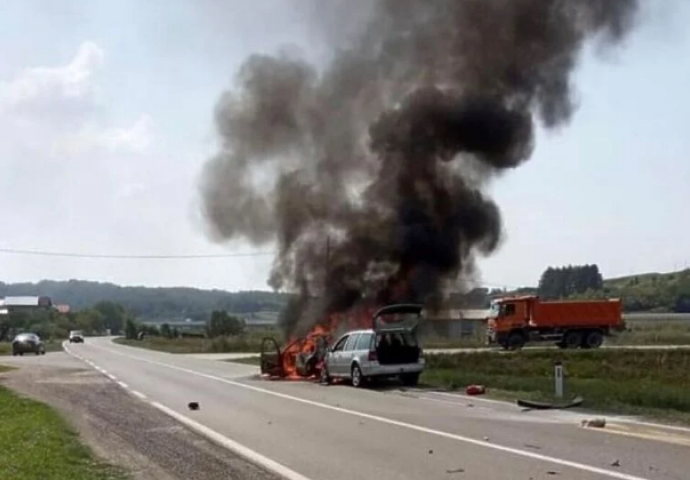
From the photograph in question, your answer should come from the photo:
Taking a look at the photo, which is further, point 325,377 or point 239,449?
point 325,377

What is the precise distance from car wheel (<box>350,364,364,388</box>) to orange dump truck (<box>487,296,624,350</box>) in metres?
29.5

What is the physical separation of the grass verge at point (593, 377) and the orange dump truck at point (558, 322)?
4711 mm

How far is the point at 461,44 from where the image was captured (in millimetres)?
33156

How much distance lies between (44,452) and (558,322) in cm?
4580

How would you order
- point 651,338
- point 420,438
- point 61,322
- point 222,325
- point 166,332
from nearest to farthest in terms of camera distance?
point 420,438 < point 651,338 < point 222,325 < point 166,332 < point 61,322

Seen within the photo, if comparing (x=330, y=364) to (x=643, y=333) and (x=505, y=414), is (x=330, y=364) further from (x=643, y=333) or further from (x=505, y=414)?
(x=643, y=333)

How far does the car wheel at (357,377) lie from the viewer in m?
28.1

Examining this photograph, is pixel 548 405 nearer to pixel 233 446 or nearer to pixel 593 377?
pixel 233 446

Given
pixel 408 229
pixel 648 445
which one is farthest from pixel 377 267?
pixel 648 445

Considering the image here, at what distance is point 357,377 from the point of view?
2825 cm

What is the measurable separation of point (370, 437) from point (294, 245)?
25.3 meters

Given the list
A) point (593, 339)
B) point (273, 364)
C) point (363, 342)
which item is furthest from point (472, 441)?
point (593, 339)

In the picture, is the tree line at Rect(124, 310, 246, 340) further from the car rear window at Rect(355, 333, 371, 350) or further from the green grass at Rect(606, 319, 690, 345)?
the car rear window at Rect(355, 333, 371, 350)

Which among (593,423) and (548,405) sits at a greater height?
(548,405)
